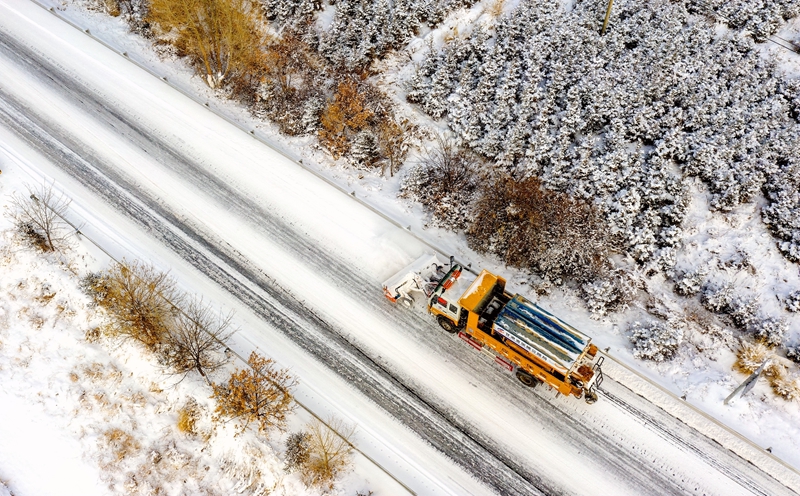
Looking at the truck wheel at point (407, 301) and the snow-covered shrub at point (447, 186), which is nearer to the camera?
the truck wheel at point (407, 301)

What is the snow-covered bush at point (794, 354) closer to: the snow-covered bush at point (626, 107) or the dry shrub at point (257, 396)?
the snow-covered bush at point (626, 107)

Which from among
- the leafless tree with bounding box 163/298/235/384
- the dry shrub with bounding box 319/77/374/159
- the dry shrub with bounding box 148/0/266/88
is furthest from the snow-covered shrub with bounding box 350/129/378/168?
the leafless tree with bounding box 163/298/235/384

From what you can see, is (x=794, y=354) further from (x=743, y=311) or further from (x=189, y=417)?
(x=189, y=417)

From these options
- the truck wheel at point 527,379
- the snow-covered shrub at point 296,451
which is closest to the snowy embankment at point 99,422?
the snow-covered shrub at point 296,451

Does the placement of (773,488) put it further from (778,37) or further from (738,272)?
(778,37)

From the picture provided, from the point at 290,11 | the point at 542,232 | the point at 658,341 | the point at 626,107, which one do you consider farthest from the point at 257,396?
the point at 290,11

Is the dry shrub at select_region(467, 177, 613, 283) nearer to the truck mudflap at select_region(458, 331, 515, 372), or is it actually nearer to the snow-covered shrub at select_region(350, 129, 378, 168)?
the truck mudflap at select_region(458, 331, 515, 372)
